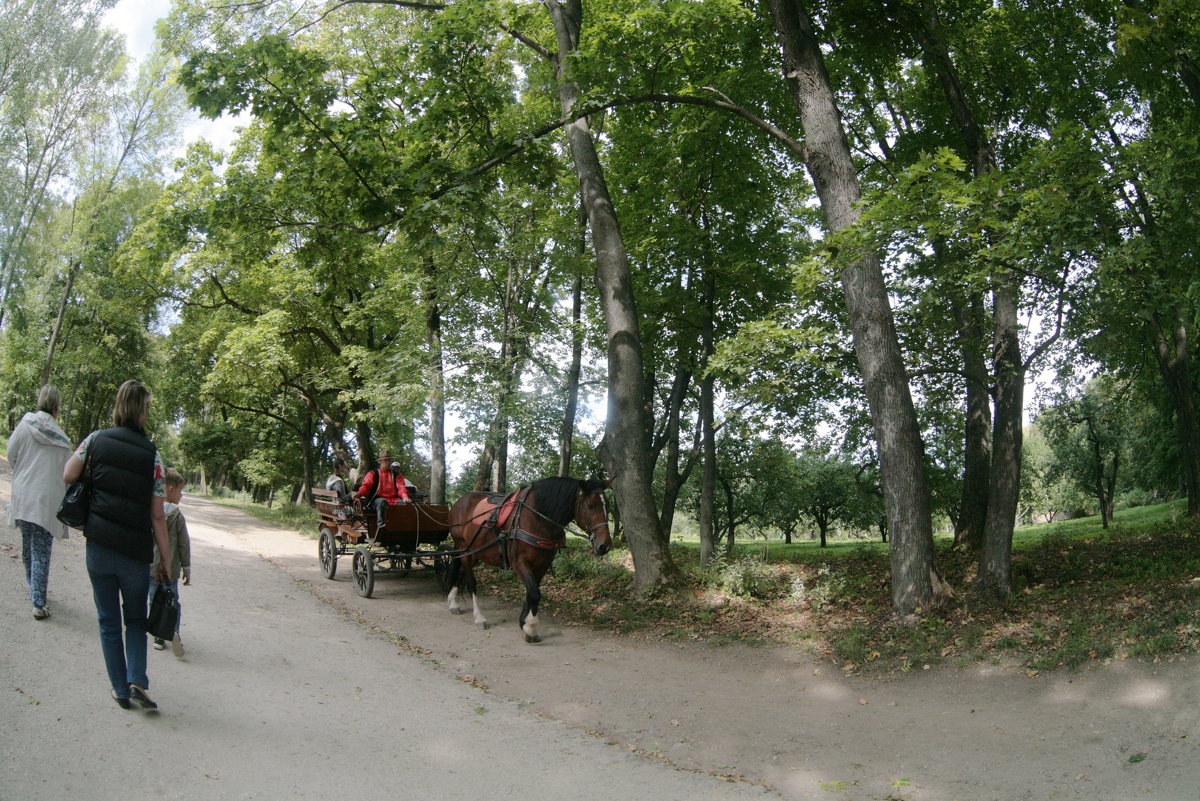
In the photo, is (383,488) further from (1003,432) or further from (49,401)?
(1003,432)

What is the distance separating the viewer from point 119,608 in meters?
4.86

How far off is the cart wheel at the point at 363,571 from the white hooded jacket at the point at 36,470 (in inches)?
203

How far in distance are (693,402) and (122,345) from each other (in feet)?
85.8

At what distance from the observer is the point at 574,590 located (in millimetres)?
12695

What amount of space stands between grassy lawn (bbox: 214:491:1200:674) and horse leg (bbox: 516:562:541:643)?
1.22 meters

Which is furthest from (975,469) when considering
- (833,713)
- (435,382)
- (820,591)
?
(435,382)

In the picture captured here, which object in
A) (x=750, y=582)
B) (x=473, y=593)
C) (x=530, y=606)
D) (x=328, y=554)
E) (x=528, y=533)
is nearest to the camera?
(x=530, y=606)

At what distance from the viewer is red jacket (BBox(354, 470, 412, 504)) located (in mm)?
11648

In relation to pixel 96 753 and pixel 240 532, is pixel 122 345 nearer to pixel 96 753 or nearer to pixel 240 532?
pixel 240 532

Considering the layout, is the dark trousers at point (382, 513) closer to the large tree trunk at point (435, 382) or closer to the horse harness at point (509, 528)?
the horse harness at point (509, 528)

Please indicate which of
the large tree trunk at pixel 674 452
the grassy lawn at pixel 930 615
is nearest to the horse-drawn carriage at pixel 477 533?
the grassy lawn at pixel 930 615

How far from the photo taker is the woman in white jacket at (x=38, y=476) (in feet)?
20.2

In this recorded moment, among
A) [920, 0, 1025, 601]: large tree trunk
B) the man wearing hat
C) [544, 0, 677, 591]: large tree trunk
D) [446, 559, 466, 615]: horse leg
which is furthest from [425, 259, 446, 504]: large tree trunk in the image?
[920, 0, 1025, 601]: large tree trunk

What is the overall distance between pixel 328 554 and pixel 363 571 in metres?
1.96
